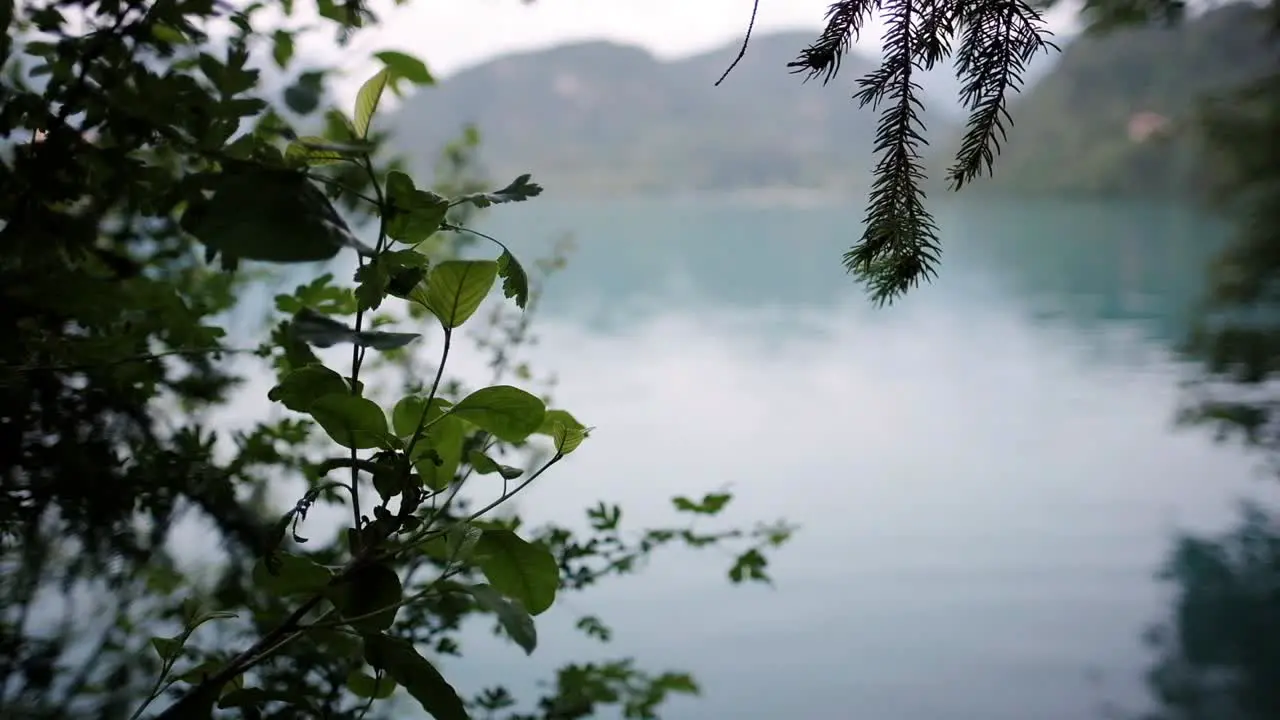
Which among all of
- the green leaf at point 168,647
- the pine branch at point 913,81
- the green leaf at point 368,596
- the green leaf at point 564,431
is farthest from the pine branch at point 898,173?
the green leaf at point 168,647

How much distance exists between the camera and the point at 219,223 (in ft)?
1.08

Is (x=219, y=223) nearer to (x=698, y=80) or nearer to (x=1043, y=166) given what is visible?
(x=1043, y=166)

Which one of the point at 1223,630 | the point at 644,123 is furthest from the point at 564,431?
the point at 644,123

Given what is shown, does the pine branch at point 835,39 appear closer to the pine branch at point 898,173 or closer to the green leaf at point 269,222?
the pine branch at point 898,173

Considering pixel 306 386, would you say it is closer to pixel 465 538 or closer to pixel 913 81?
pixel 465 538

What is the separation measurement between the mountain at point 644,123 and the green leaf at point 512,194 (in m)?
4.02

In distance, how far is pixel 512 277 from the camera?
0.43m

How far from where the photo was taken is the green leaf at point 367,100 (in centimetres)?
45

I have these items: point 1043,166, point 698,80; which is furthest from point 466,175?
point 698,80

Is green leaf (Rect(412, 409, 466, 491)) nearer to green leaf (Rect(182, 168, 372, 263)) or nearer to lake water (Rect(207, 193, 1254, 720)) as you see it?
green leaf (Rect(182, 168, 372, 263))

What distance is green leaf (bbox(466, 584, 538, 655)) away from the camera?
0.42 m

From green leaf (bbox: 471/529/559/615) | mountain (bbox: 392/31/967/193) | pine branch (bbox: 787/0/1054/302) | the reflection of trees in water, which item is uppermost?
mountain (bbox: 392/31/967/193)

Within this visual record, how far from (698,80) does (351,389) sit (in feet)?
17.4

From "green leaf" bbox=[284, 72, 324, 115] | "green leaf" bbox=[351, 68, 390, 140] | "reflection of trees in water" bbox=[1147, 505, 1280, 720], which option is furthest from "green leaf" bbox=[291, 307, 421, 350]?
"reflection of trees in water" bbox=[1147, 505, 1280, 720]
